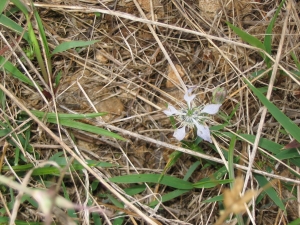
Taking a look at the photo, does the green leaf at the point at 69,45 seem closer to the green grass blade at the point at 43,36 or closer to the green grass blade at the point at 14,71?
the green grass blade at the point at 43,36

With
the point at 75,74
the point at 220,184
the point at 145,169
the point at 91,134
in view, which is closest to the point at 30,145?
the point at 91,134

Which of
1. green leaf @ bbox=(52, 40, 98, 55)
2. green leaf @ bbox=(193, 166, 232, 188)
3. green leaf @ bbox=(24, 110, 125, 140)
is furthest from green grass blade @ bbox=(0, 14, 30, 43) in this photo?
green leaf @ bbox=(193, 166, 232, 188)

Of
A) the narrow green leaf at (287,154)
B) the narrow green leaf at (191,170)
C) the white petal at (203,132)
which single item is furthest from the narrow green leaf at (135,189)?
the narrow green leaf at (287,154)

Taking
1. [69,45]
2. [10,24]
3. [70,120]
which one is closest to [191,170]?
[70,120]

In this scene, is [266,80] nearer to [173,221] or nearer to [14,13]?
[173,221]

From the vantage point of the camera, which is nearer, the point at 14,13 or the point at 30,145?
the point at 30,145

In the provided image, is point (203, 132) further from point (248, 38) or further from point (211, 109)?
point (248, 38)

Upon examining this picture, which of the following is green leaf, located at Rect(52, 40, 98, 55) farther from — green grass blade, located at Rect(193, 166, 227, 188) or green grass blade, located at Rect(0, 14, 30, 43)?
green grass blade, located at Rect(193, 166, 227, 188)
